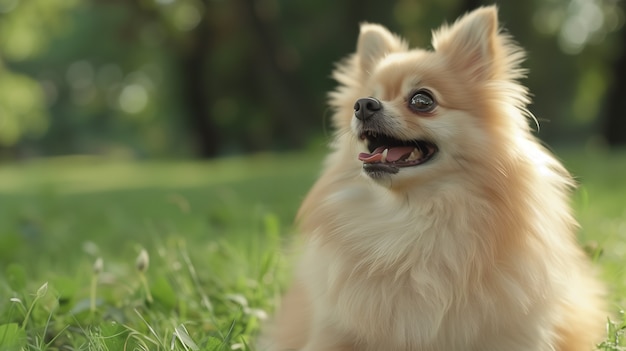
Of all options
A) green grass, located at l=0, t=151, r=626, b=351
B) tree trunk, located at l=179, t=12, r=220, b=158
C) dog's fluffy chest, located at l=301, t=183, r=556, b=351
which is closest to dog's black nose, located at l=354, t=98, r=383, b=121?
dog's fluffy chest, located at l=301, t=183, r=556, b=351

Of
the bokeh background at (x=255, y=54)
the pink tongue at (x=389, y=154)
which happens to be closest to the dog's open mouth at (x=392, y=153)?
the pink tongue at (x=389, y=154)

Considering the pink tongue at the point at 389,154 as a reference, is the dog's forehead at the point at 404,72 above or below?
above

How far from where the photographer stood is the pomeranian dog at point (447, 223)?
2646 millimetres

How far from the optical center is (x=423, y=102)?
9.23ft

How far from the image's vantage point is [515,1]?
70.8ft

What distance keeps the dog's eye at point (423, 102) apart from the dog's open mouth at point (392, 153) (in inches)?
5.0

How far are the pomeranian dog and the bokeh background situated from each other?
46.5 feet

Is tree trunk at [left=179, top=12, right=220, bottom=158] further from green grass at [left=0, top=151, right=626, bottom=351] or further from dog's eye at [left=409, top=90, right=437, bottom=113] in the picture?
dog's eye at [left=409, top=90, right=437, bottom=113]

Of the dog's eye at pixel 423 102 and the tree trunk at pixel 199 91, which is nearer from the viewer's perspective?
the dog's eye at pixel 423 102

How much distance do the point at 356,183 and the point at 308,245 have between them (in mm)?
366

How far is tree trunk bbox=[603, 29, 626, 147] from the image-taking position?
2019 cm

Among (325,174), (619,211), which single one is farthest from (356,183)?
(619,211)

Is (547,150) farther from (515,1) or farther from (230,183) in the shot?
(515,1)

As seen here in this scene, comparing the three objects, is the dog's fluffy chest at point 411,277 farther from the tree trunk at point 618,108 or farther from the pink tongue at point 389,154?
the tree trunk at point 618,108
